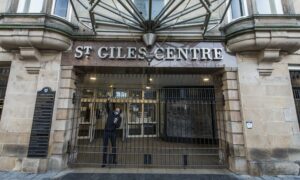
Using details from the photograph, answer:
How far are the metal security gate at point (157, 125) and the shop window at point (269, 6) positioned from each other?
11.2 ft

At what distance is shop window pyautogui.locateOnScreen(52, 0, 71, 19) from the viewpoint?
6.10 m

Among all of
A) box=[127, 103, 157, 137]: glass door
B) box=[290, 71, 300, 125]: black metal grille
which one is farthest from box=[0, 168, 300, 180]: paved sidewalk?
box=[127, 103, 157, 137]: glass door

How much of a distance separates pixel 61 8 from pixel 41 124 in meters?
4.16

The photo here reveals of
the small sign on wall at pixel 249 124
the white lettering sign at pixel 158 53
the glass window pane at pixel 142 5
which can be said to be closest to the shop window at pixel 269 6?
the white lettering sign at pixel 158 53

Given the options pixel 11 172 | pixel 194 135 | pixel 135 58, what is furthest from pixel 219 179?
pixel 11 172

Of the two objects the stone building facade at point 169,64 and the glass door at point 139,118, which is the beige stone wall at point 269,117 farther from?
the glass door at point 139,118

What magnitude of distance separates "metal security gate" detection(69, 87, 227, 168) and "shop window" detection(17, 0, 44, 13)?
318 cm

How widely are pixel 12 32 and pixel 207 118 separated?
9.86 meters

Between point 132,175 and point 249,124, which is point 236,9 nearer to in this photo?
point 249,124

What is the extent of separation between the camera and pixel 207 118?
10273mm

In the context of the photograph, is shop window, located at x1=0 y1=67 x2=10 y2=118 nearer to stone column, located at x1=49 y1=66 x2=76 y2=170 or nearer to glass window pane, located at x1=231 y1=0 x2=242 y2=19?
stone column, located at x1=49 y1=66 x2=76 y2=170

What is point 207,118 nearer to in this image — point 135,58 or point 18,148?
point 135,58

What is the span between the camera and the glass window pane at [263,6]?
6000 millimetres

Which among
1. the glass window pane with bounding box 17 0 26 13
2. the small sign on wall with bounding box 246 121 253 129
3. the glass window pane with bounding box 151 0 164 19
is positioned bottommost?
the small sign on wall with bounding box 246 121 253 129
